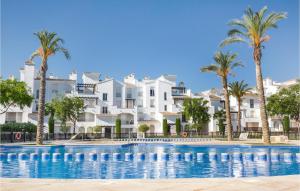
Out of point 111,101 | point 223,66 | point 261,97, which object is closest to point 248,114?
point 111,101

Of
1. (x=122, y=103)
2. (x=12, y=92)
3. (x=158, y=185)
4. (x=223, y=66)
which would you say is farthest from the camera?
(x=122, y=103)

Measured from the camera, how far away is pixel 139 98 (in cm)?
7400

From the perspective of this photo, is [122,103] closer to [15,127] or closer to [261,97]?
[15,127]

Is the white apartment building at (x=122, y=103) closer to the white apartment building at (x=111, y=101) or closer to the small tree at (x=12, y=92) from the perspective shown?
the white apartment building at (x=111, y=101)

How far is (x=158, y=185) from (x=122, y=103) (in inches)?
2525

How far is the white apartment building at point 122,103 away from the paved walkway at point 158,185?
57.4 meters

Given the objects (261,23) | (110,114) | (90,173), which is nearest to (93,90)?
(110,114)

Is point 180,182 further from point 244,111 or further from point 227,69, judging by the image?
point 244,111

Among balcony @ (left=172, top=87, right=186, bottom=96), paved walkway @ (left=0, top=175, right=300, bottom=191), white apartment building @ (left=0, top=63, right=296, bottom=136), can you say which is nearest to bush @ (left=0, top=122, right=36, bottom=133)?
white apartment building @ (left=0, top=63, right=296, bottom=136)

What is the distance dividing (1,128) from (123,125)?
89.7 ft

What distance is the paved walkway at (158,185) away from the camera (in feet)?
25.2

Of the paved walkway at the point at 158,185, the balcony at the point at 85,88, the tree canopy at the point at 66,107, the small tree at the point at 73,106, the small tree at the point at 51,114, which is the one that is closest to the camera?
the paved walkway at the point at 158,185

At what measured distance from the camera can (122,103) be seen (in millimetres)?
71875

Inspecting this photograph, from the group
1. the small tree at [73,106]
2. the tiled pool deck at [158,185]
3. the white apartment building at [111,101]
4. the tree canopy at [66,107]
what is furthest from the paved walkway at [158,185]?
the white apartment building at [111,101]
